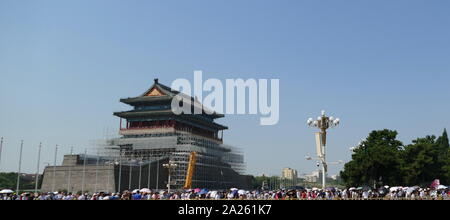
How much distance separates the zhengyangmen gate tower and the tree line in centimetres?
1888

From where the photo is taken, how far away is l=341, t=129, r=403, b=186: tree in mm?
40375

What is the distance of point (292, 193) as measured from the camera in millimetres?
24562

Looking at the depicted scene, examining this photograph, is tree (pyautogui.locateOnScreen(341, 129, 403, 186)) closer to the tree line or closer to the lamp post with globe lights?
the tree line

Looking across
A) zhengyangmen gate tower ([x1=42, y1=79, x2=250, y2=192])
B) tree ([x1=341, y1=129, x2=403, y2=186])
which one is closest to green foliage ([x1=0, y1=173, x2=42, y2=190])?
zhengyangmen gate tower ([x1=42, y1=79, x2=250, y2=192])

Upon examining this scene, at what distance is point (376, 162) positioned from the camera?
40.2 m

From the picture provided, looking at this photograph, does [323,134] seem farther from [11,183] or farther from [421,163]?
[11,183]

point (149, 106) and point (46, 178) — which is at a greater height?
point (149, 106)

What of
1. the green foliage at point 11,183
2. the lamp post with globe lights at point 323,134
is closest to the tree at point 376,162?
the lamp post with globe lights at point 323,134

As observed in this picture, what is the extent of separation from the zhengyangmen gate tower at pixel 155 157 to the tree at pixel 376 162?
18396 mm

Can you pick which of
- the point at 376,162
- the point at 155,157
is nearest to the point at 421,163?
the point at 376,162
